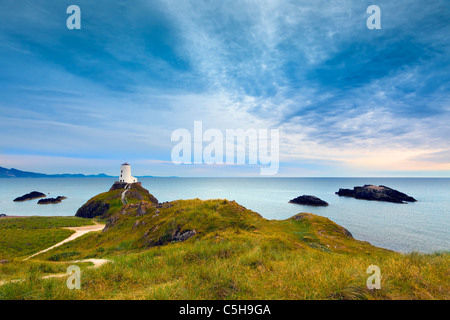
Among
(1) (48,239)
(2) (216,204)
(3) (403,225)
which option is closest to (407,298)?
(2) (216,204)

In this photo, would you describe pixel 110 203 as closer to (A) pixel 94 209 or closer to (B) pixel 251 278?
(A) pixel 94 209

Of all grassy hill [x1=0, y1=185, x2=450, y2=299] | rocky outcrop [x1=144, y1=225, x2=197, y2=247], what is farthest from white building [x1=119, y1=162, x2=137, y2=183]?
grassy hill [x1=0, y1=185, x2=450, y2=299]

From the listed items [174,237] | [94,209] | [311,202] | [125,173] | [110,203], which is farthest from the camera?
[311,202]

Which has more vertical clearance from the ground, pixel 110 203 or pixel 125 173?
pixel 125 173

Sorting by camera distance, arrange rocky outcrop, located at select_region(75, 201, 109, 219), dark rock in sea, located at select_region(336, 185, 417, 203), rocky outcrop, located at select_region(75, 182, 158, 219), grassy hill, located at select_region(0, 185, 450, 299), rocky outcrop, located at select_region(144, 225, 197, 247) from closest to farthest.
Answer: grassy hill, located at select_region(0, 185, 450, 299) < rocky outcrop, located at select_region(144, 225, 197, 247) < rocky outcrop, located at select_region(75, 182, 158, 219) < rocky outcrop, located at select_region(75, 201, 109, 219) < dark rock in sea, located at select_region(336, 185, 417, 203)

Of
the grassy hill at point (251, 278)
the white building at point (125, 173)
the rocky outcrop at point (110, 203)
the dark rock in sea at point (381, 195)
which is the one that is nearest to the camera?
the grassy hill at point (251, 278)

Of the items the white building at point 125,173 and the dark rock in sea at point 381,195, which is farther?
the dark rock in sea at point 381,195

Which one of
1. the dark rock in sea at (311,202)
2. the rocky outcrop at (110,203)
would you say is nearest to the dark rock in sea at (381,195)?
the dark rock in sea at (311,202)

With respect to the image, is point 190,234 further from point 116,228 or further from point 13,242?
point 13,242

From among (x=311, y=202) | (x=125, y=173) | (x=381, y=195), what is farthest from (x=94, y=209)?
(x=381, y=195)

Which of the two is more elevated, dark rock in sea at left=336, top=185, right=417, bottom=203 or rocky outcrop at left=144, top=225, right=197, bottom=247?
rocky outcrop at left=144, top=225, right=197, bottom=247

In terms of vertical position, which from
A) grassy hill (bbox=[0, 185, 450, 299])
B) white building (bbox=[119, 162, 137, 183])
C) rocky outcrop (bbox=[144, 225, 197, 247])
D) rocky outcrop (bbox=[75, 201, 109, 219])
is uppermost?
white building (bbox=[119, 162, 137, 183])

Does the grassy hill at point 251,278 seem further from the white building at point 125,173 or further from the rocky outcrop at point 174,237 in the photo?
the white building at point 125,173

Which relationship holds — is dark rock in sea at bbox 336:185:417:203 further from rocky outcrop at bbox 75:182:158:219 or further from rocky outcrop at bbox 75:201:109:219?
rocky outcrop at bbox 75:201:109:219
